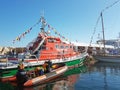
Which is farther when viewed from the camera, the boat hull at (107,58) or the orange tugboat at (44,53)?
the boat hull at (107,58)

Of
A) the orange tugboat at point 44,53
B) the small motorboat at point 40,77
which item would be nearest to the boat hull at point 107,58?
the orange tugboat at point 44,53

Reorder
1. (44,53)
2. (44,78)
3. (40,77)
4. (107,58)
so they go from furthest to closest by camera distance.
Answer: (107,58) → (44,53) → (44,78) → (40,77)

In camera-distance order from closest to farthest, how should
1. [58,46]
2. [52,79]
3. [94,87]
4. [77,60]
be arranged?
→ 1. [94,87]
2. [52,79]
3. [58,46]
4. [77,60]

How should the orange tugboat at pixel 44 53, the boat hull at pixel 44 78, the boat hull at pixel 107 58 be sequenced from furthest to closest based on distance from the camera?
the boat hull at pixel 107 58, the orange tugboat at pixel 44 53, the boat hull at pixel 44 78

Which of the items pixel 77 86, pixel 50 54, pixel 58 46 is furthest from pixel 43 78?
pixel 58 46

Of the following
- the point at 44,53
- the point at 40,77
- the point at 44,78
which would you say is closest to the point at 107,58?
the point at 44,53

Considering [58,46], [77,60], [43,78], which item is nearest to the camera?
[43,78]

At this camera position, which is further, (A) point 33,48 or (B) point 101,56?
(B) point 101,56

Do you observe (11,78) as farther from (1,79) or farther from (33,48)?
(33,48)

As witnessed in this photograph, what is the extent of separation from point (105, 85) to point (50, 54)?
10.0 metres

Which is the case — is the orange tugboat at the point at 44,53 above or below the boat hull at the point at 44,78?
above

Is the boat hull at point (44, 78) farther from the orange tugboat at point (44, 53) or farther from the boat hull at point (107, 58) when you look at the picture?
the boat hull at point (107, 58)

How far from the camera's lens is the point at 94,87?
52.2 ft

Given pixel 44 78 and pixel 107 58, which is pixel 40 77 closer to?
pixel 44 78
